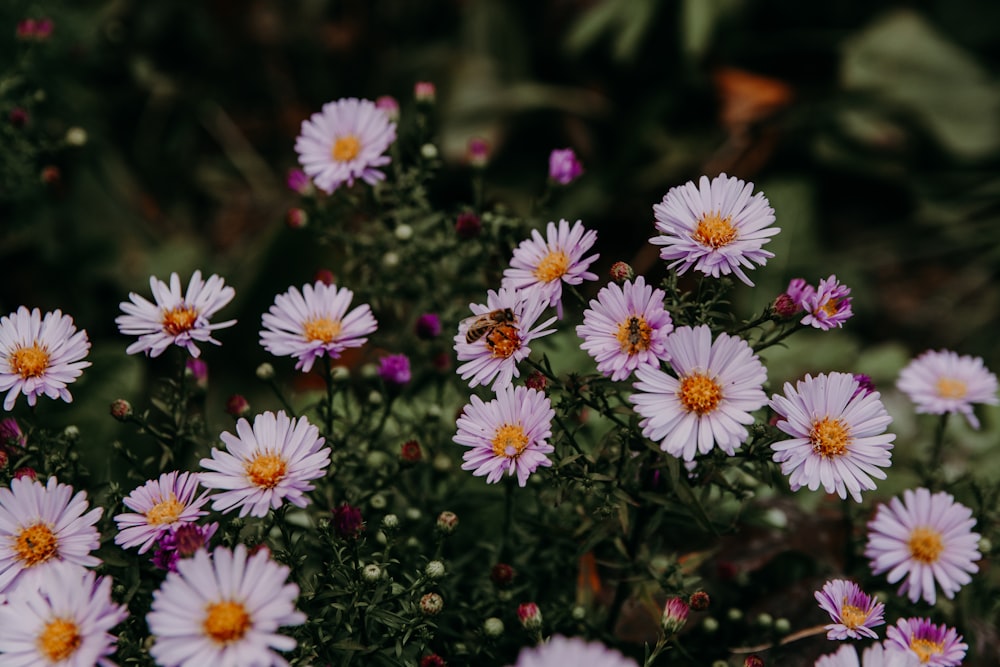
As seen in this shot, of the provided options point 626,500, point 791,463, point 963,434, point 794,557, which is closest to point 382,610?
point 626,500

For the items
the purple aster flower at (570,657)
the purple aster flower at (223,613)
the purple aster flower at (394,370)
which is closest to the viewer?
the purple aster flower at (570,657)

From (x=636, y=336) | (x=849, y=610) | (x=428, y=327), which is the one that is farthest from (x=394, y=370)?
(x=849, y=610)

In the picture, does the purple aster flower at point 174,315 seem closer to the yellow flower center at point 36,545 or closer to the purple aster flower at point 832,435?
the yellow flower center at point 36,545

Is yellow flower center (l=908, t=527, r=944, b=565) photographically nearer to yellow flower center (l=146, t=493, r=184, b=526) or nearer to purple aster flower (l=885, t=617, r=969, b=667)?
purple aster flower (l=885, t=617, r=969, b=667)

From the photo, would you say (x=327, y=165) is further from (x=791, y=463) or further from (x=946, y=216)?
(x=946, y=216)

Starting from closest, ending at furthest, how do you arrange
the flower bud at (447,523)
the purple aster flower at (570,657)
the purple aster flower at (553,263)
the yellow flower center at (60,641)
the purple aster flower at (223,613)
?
the purple aster flower at (570,657), the purple aster flower at (223,613), the yellow flower center at (60,641), the purple aster flower at (553,263), the flower bud at (447,523)

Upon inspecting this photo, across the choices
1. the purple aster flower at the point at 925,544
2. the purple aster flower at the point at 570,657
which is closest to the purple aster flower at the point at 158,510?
the purple aster flower at the point at 570,657

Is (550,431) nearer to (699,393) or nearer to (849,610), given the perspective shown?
(699,393)
